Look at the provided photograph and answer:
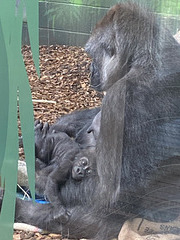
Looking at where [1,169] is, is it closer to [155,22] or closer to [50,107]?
[50,107]

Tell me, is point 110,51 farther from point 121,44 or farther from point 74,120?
point 74,120

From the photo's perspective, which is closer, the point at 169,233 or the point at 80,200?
the point at 169,233

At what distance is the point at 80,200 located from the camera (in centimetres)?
155

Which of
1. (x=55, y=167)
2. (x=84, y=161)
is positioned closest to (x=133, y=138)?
(x=84, y=161)

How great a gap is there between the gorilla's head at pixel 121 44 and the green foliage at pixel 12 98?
236 mm

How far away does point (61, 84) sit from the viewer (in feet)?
4.65

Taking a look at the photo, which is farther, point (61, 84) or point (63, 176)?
point (63, 176)

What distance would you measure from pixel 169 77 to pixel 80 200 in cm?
57

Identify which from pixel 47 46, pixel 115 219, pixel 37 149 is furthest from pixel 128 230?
pixel 47 46

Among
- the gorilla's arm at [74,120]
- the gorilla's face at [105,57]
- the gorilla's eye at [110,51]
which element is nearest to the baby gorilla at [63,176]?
Answer: the gorilla's arm at [74,120]

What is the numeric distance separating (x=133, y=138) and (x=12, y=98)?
41 centimetres

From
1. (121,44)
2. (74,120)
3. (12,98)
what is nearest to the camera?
(12,98)

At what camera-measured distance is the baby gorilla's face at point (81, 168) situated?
152 centimetres

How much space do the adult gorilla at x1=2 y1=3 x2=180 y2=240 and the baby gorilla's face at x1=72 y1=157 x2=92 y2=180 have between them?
0.10 feet
